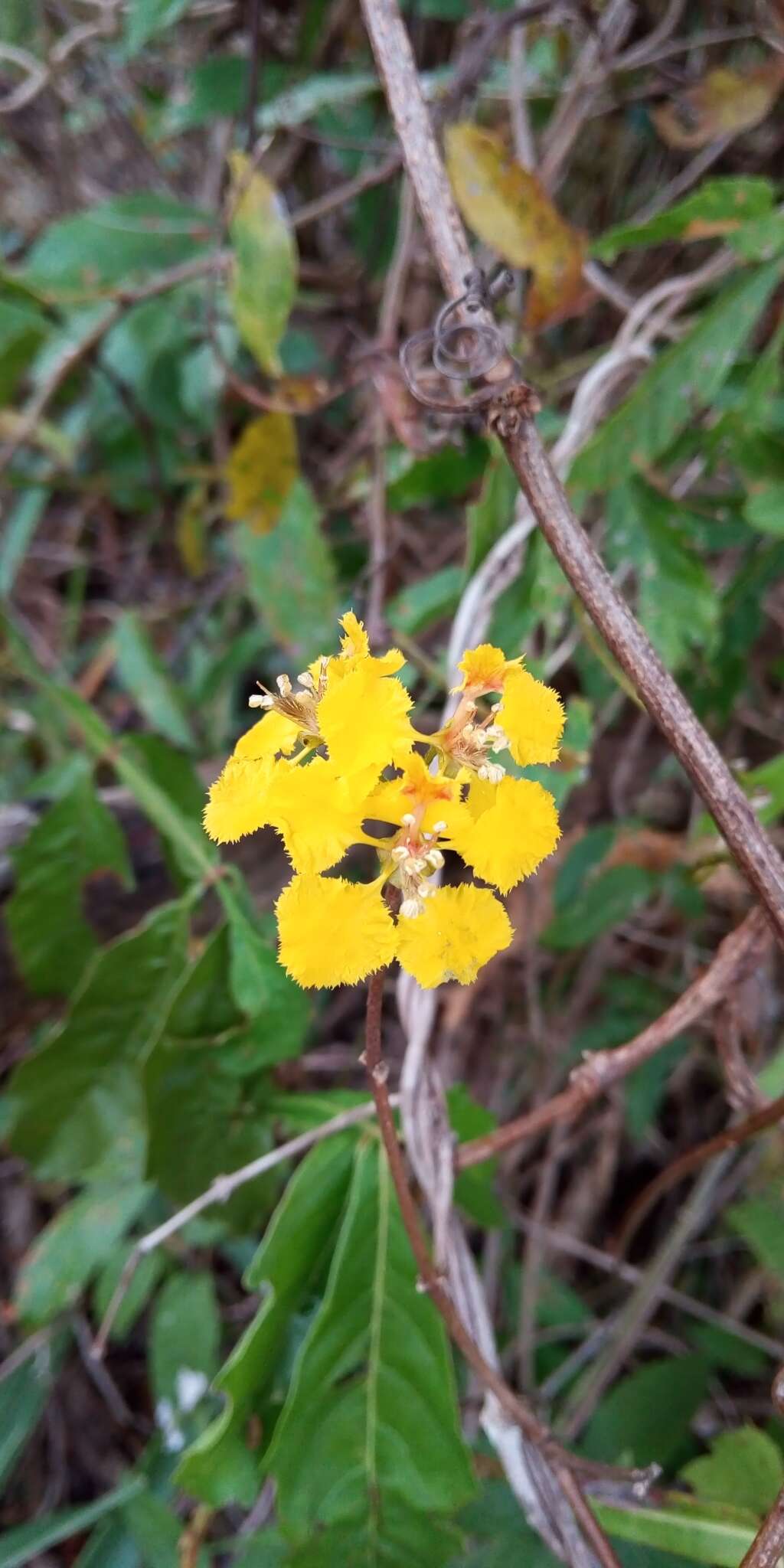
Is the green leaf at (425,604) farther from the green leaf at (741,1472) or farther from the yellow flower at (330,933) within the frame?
the green leaf at (741,1472)

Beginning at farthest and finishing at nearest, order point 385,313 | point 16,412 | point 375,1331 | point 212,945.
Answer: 1. point 16,412
2. point 385,313
3. point 212,945
4. point 375,1331

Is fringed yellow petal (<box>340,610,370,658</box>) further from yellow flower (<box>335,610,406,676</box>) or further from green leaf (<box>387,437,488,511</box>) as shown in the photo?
green leaf (<box>387,437,488,511</box>)

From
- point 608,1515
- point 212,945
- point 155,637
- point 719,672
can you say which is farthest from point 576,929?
point 155,637

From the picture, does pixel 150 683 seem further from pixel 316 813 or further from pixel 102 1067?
pixel 316 813

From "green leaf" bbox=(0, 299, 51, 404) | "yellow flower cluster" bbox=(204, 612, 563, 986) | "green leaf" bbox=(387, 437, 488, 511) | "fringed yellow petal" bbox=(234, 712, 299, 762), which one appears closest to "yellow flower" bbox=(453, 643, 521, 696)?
"yellow flower cluster" bbox=(204, 612, 563, 986)

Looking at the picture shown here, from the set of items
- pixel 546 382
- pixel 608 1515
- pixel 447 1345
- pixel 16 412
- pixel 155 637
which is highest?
pixel 16 412

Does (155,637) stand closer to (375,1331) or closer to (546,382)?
(546,382)

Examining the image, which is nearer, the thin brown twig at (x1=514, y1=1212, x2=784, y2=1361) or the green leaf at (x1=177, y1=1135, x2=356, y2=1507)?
the green leaf at (x1=177, y1=1135, x2=356, y2=1507)
